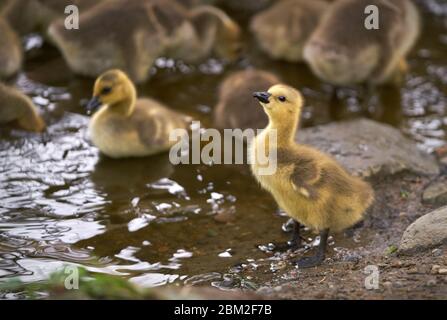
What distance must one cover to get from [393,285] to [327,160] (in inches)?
33.1

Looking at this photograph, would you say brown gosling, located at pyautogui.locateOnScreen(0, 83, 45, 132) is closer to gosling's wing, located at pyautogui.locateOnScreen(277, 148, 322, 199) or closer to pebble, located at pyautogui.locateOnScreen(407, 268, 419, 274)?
gosling's wing, located at pyautogui.locateOnScreen(277, 148, 322, 199)

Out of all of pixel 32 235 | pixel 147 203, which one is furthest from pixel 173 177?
pixel 32 235

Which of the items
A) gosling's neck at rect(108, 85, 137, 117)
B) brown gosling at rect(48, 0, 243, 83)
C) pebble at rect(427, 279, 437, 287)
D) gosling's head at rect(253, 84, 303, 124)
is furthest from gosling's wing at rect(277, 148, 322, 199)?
brown gosling at rect(48, 0, 243, 83)

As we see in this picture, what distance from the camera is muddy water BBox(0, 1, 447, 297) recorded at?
12.7 ft

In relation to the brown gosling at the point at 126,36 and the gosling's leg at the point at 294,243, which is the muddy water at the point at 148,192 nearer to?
the gosling's leg at the point at 294,243

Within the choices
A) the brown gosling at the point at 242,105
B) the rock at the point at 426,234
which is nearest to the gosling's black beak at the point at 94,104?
the brown gosling at the point at 242,105

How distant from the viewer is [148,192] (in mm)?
4621

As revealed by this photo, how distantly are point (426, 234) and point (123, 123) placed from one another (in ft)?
6.65

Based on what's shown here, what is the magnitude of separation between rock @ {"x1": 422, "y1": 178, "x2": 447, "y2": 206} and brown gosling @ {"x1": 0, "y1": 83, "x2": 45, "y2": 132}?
7.40 ft

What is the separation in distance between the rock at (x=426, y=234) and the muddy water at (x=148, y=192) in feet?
1.26

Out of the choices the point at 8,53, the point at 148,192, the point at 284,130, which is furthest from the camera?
the point at 8,53

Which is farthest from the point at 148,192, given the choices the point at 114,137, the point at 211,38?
the point at 211,38

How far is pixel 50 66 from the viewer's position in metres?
6.23

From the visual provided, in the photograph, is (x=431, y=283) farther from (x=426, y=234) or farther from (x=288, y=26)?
(x=288, y=26)
